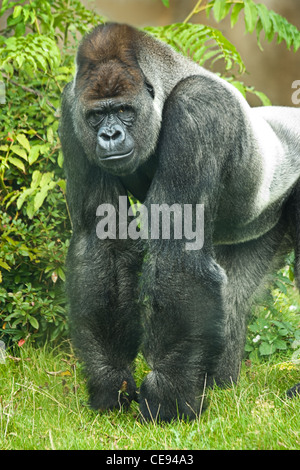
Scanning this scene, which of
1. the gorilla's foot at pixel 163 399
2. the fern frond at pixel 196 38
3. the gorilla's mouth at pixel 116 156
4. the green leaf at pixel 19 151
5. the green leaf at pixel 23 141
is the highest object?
the fern frond at pixel 196 38

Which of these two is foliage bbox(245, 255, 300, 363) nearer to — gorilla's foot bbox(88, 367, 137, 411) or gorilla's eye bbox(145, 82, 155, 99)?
gorilla's foot bbox(88, 367, 137, 411)

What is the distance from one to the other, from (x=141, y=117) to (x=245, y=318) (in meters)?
1.22

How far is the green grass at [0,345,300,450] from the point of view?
2357 millimetres

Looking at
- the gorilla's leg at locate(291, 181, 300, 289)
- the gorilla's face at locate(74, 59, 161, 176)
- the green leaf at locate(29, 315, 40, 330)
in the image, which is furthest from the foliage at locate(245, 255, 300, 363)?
the gorilla's face at locate(74, 59, 161, 176)

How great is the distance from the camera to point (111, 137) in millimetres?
2631

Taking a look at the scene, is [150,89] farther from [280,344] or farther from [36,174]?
[280,344]

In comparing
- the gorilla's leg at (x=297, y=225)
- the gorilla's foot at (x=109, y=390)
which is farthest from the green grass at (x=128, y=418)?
the gorilla's leg at (x=297, y=225)

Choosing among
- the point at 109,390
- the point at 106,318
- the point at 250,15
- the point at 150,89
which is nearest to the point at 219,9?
the point at 250,15

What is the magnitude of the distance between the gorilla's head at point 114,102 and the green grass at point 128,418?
95 centimetres

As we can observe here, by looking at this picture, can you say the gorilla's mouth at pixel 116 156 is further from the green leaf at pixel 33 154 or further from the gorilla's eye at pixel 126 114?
the green leaf at pixel 33 154

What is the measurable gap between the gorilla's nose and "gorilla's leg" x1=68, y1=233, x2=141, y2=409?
42cm

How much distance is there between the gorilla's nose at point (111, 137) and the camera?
262cm

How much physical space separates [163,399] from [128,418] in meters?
0.21

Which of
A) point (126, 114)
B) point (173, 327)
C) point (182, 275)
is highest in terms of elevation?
point (126, 114)
